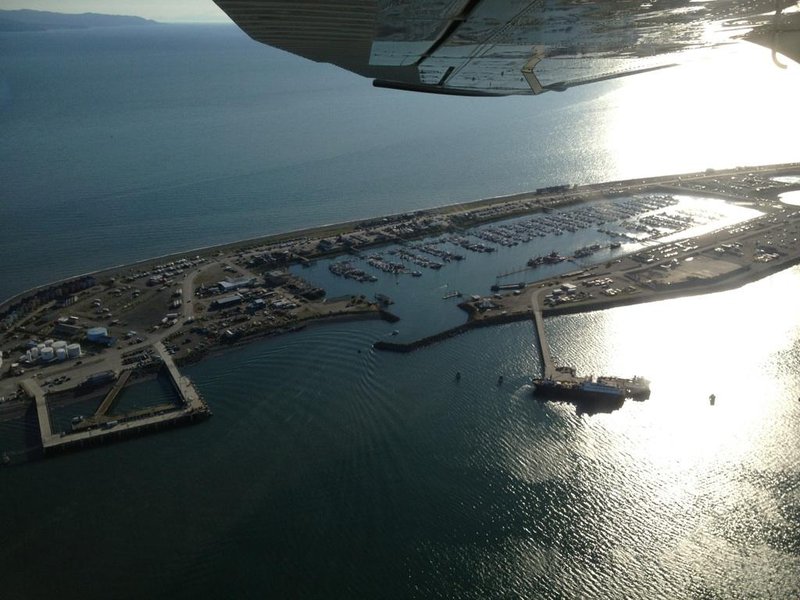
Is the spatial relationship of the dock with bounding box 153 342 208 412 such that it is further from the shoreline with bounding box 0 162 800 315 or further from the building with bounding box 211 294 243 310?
the shoreline with bounding box 0 162 800 315

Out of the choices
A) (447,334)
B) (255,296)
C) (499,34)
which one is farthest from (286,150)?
(499,34)

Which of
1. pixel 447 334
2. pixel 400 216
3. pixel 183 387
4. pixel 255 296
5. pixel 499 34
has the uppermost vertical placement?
pixel 499 34

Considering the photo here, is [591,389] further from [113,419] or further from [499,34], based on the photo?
[499,34]

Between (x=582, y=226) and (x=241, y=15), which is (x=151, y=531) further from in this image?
(x=582, y=226)

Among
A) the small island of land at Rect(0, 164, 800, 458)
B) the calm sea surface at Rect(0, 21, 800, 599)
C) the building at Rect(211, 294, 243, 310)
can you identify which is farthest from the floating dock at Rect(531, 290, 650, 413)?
the building at Rect(211, 294, 243, 310)

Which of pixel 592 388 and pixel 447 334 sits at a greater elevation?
pixel 592 388

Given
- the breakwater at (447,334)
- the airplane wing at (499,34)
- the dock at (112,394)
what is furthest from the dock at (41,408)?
the airplane wing at (499,34)

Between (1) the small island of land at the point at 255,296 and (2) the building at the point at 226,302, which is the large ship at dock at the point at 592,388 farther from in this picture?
(2) the building at the point at 226,302
